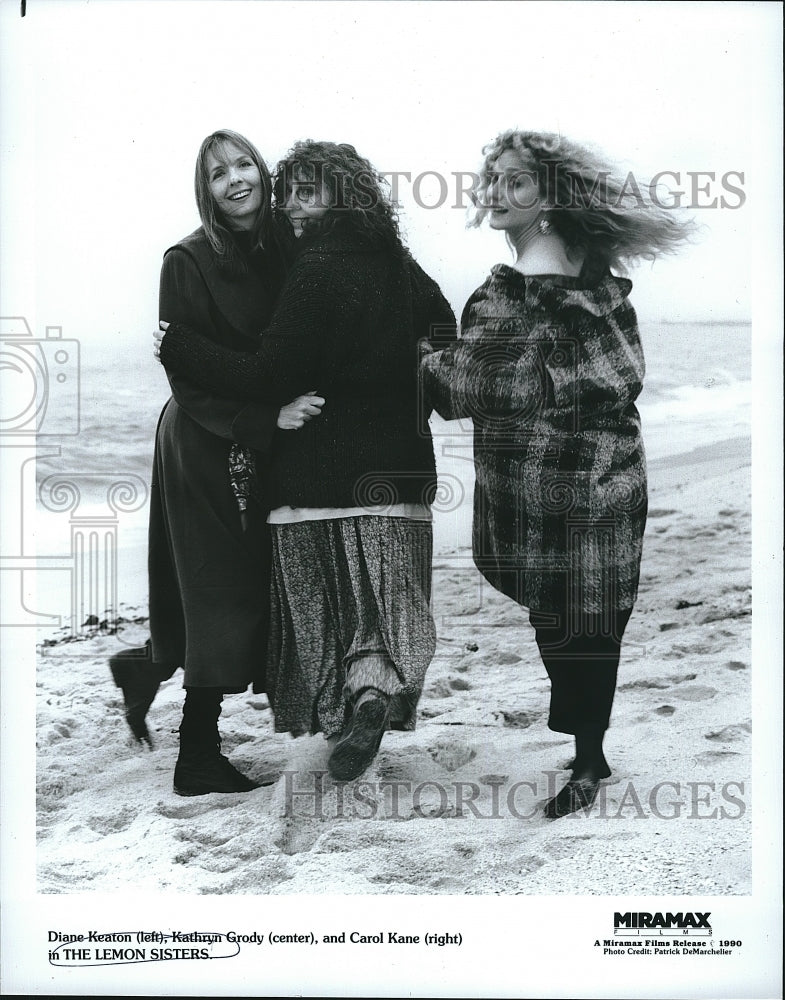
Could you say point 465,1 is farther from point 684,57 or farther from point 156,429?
point 156,429

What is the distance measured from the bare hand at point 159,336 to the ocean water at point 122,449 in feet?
0.10

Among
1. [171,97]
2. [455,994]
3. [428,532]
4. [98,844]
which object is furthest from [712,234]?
[98,844]

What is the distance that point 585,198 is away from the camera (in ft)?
7.70

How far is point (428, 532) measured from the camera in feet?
7.76

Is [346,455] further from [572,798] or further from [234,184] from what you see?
[572,798]

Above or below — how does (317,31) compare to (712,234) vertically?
above

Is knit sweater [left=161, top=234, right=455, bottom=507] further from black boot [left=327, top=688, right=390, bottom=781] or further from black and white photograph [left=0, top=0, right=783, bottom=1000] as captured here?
black boot [left=327, top=688, right=390, bottom=781]

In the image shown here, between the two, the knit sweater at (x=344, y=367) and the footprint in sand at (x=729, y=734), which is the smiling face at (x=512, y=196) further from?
the footprint in sand at (x=729, y=734)

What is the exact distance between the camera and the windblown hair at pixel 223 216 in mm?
2354

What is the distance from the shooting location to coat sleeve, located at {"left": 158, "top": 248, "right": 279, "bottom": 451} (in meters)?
2.31

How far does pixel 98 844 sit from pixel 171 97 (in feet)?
5.35

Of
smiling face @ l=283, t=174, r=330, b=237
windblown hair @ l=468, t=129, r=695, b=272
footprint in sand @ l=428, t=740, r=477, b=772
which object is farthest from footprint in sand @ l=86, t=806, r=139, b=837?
windblown hair @ l=468, t=129, r=695, b=272

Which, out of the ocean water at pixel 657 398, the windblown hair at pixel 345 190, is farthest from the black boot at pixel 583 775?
the windblown hair at pixel 345 190

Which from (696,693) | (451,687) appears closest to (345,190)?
(451,687)
